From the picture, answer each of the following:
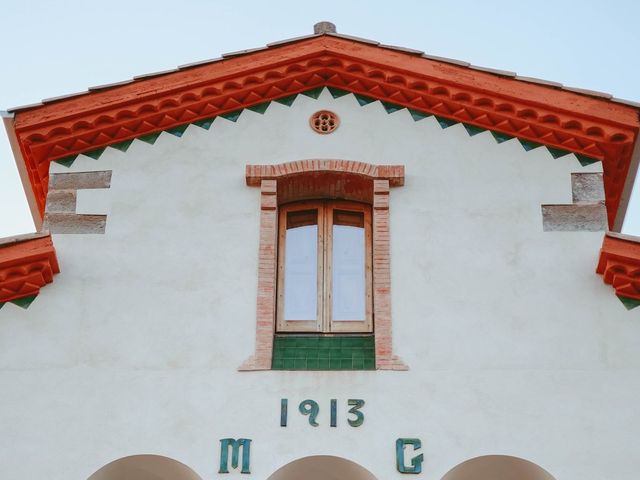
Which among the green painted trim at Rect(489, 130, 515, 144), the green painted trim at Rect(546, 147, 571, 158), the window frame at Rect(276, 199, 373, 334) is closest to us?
the window frame at Rect(276, 199, 373, 334)

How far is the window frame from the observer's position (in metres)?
15.5

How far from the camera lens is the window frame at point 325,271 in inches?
A: 611

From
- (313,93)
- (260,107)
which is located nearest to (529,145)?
(313,93)

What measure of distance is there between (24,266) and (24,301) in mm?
411

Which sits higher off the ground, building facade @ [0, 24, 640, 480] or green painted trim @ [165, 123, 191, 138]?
green painted trim @ [165, 123, 191, 138]

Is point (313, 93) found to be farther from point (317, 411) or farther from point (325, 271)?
point (317, 411)

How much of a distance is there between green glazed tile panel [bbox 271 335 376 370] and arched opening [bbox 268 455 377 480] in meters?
1.11

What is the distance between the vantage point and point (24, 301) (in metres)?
15.3

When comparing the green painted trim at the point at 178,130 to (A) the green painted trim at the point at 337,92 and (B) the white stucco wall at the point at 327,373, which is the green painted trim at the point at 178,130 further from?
(A) the green painted trim at the point at 337,92

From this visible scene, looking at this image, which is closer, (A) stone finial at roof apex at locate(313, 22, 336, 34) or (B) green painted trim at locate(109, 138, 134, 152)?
(B) green painted trim at locate(109, 138, 134, 152)

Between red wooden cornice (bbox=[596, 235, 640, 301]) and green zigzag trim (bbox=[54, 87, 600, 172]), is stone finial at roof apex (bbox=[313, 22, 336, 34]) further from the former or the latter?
red wooden cornice (bbox=[596, 235, 640, 301])

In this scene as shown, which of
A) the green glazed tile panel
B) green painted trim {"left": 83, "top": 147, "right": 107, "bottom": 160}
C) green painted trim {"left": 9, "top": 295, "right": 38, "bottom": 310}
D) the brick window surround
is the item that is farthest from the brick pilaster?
green painted trim {"left": 9, "top": 295, "right": 38, "bottom": 310}

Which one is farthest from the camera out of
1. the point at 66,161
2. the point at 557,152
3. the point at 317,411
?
the point at 66,161

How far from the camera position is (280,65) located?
16688 mm
